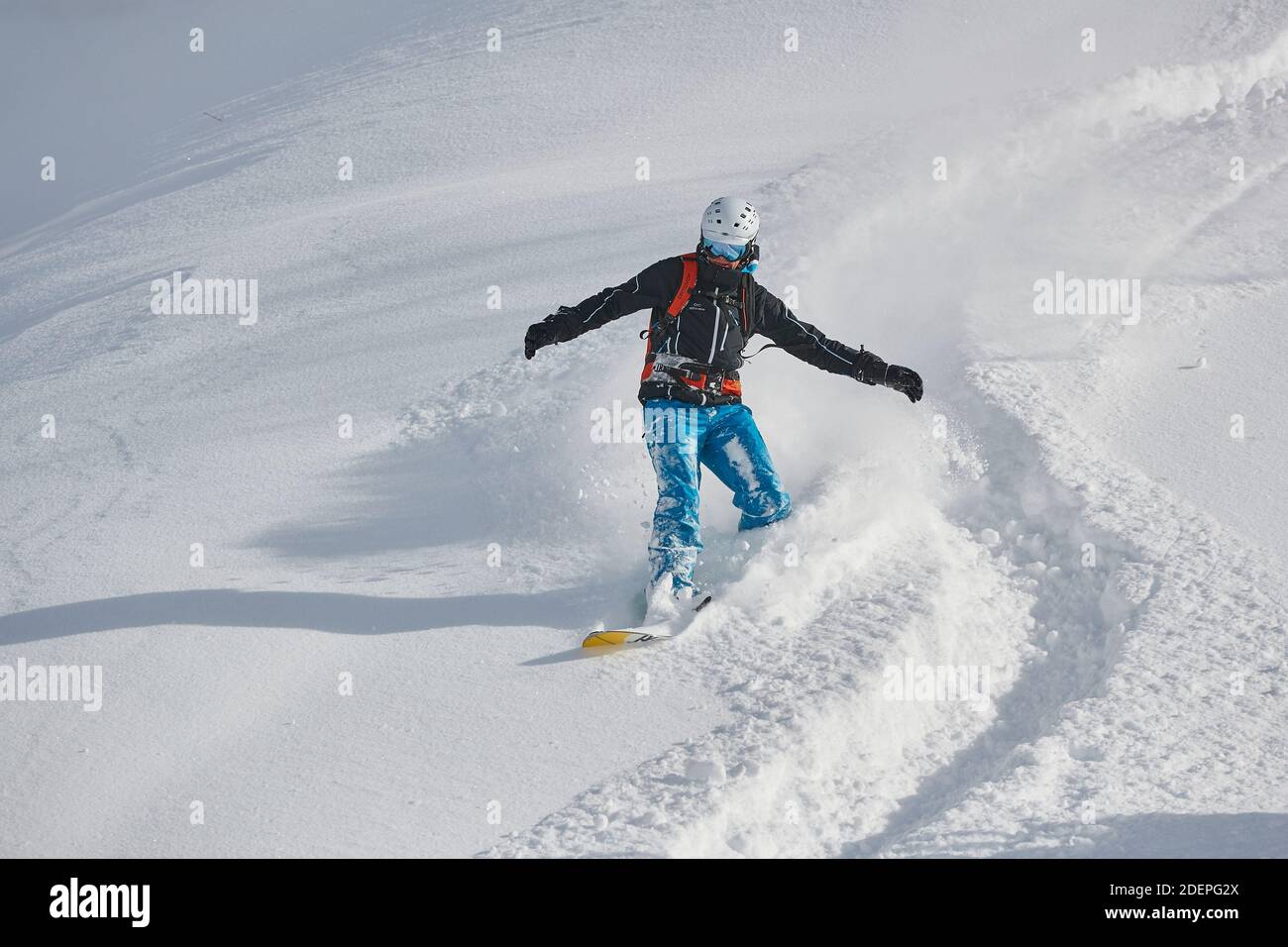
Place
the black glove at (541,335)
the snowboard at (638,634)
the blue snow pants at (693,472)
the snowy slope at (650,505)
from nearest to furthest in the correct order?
the snowy slope at (650,505) → the snowboard at (638,634) → the blue snow pants at (693,472) → the black glove at (541,335)

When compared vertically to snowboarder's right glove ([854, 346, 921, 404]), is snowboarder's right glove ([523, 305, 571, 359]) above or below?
above

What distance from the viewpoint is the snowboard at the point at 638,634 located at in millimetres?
5078

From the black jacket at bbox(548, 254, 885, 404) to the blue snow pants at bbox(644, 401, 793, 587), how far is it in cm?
8

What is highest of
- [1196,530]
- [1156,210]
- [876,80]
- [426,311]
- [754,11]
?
[754,11]

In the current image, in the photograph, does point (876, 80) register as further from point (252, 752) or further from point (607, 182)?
point (252, 752)

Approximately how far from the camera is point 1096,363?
7285mm

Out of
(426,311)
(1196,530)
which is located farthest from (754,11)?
(1196,530)

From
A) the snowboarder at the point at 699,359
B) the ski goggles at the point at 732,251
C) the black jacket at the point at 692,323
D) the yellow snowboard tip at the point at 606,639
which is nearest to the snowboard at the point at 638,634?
the yellow snowboard tip at the point at 606,639

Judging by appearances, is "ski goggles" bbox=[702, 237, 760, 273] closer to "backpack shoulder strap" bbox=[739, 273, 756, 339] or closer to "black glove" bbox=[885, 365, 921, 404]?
"backpack shoulder strap" bbox=[739, 273, 756, 339]

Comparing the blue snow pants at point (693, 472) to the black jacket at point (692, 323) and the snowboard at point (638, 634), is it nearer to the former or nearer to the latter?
the black jacket at point (692, 323)

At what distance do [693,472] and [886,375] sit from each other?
0.99 metres

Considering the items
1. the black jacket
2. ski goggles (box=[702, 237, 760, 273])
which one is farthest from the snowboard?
ski goggles (box=[702, 237, 760, 273])

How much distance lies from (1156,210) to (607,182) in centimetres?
432

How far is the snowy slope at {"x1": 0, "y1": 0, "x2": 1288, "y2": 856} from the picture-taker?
4.26 m
